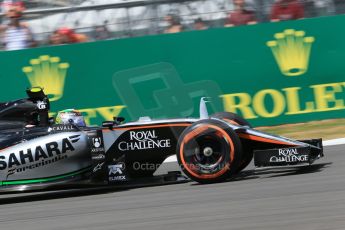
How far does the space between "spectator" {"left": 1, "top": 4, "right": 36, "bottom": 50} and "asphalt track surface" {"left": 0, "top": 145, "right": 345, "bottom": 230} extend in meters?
4.71

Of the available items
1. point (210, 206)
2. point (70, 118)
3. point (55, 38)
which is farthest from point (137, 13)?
point (210, 206)

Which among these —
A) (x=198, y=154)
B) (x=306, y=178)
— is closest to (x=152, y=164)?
(x=198, y=154)

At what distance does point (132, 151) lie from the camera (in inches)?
315

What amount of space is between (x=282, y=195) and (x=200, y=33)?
5.99 meters

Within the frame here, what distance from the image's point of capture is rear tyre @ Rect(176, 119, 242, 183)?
7539 mm

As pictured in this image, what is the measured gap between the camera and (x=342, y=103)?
1198 centimetres

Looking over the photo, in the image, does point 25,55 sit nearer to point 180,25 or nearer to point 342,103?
point 180,25

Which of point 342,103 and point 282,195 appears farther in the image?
point 342,103

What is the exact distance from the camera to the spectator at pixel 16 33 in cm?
1260

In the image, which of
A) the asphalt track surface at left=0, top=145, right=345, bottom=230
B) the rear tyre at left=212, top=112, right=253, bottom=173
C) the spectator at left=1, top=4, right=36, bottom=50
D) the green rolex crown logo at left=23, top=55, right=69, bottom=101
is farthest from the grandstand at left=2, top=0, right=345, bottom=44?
the asphalt track surface at left=0, top=145, right=345, bottom=230

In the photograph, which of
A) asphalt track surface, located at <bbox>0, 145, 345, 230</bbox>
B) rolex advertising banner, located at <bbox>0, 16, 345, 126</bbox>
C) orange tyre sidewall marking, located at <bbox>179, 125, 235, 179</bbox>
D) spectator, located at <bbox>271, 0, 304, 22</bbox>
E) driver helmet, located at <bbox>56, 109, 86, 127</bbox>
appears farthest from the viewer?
spectator, located at <bbox>271, 0, 304, 22</bbox>

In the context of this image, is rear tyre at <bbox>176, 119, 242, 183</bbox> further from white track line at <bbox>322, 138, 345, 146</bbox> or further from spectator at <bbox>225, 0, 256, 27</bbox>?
spectator at <bbox>225, 0, 256, 27</bbox>

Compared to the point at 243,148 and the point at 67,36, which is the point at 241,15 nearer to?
the point at 67,36

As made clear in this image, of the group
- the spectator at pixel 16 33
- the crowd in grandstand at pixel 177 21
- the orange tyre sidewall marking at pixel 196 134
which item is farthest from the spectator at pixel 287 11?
the orange tyre sidewall marking at pixel 196 134
